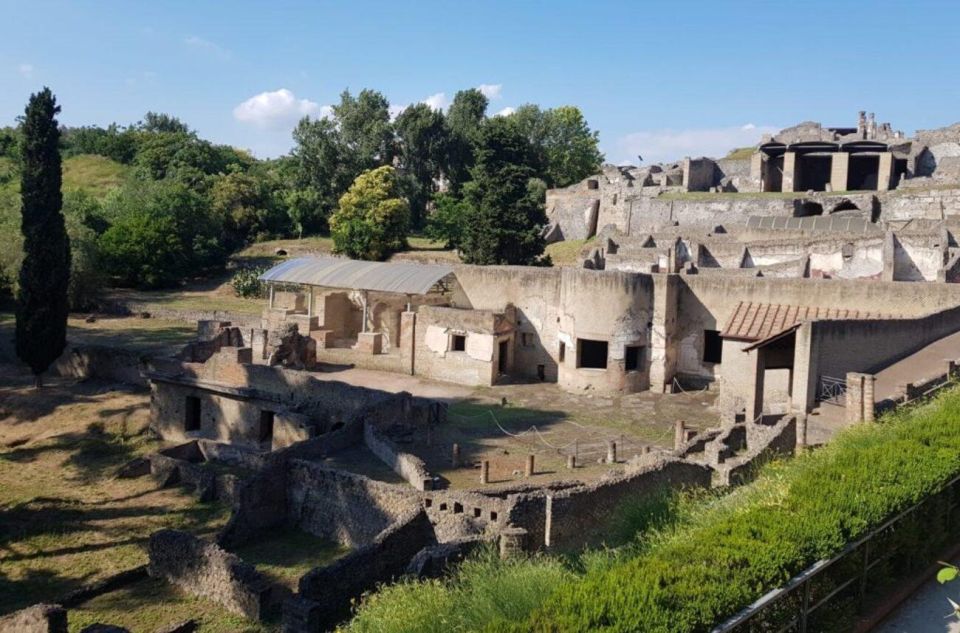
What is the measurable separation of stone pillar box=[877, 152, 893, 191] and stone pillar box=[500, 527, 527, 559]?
126 ft

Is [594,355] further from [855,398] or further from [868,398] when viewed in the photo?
[868,398]

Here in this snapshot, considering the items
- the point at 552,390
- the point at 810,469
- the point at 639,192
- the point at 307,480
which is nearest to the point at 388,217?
the point at 639,192

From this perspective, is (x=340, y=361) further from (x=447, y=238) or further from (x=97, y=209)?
(x=97, y=209)

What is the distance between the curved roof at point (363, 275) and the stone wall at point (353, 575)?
17.7 meters

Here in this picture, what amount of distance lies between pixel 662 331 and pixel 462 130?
138 feet

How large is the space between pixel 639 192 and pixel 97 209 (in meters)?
34.3

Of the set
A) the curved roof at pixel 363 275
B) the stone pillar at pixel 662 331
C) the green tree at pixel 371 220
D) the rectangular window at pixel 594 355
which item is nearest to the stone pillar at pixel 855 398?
the stone pillar at pixel 662 331

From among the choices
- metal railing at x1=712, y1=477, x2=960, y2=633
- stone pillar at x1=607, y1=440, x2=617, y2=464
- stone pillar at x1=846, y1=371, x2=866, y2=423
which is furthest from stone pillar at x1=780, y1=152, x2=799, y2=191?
metal railing at x1=712, y1=477, x2=960, y2=633

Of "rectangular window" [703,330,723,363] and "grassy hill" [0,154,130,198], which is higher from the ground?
"grassy hill" [0,154,130,198]

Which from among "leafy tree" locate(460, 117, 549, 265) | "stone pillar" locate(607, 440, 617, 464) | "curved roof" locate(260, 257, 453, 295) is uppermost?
"leafy tree" locate(460, 117, 549, 265)

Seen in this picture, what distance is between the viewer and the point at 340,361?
107ft

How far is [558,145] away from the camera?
7462 cm

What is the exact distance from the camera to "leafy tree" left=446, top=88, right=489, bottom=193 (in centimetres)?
Answer: 6538

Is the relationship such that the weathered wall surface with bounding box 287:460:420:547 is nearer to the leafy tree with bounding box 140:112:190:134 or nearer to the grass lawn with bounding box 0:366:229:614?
the grass lawn with bounding box 0:366:229:614
